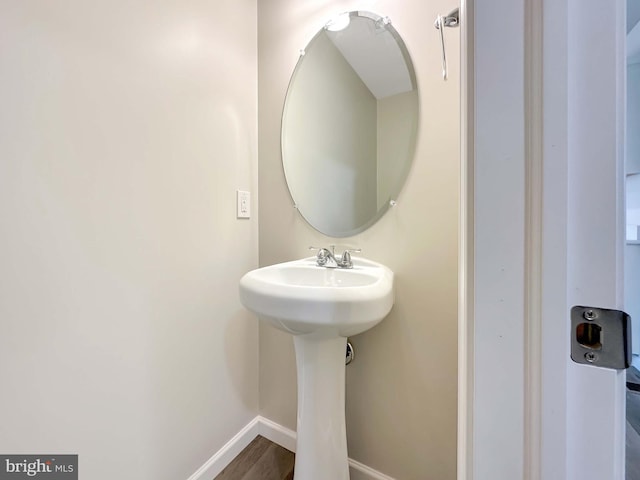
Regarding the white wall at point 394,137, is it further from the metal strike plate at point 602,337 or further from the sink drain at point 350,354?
the metal strike plate at point 602,337

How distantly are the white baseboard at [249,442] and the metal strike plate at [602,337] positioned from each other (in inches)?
41.6

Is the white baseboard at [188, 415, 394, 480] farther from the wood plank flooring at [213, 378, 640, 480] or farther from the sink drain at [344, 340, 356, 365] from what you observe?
the sink drain at [344, 340, 356, 365]

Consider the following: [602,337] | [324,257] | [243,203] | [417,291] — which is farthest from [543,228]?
[243,203]

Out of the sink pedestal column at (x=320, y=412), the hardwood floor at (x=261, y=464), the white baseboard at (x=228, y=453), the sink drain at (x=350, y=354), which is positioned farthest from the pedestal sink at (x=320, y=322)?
the white baseboard at (x=228, y=453)

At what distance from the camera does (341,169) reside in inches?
44.0

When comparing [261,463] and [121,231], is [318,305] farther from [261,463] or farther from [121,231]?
[261,463]

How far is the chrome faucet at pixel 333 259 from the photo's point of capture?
1012 mm

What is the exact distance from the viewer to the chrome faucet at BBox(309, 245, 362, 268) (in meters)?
1.01

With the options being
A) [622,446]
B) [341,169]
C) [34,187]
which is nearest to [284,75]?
[341,169]

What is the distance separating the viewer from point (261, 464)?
1119mm

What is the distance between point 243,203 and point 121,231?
1.63 feet

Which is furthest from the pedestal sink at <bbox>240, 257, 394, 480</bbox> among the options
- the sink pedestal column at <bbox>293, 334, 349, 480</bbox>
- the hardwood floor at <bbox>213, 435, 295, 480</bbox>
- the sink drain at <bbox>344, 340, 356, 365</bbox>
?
the hardwood floor at <bbox>213, 435, 295, 480</bbox>

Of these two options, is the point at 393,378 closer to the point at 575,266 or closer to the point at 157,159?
the point at 575,266

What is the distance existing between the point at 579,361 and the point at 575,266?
0.09 meters
